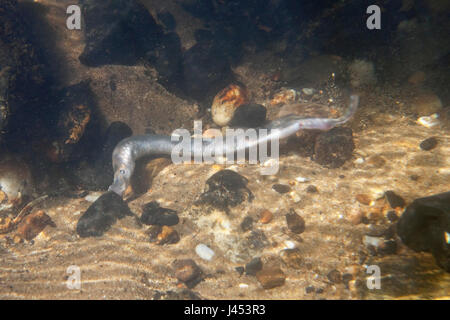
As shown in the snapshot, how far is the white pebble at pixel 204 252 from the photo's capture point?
3510 mm

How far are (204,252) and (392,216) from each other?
10.3 ft

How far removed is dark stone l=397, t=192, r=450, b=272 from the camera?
2494 mm

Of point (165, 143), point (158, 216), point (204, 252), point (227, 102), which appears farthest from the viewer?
point (227, 102)

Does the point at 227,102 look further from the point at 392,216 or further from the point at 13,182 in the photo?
the point at 13,182

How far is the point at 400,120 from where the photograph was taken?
4996 mm

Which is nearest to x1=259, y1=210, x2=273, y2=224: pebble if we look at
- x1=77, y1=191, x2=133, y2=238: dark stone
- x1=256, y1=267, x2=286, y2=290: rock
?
x1=256, y1=267, x2=286, y2=290: rock

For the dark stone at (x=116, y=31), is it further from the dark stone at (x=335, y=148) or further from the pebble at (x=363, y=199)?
the pebble at (x=363, y=199)

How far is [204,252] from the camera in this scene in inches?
140

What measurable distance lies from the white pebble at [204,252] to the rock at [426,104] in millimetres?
5774

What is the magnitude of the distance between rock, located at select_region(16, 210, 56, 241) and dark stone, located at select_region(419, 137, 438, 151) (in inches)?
318

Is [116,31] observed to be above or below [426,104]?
above

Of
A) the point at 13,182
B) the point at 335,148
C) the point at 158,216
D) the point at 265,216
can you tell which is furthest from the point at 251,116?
the point at 13,182

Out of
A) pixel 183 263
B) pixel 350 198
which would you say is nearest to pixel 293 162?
pixel 350 198

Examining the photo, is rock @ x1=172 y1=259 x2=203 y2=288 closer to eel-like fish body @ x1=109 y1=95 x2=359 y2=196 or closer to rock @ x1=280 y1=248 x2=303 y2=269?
rock @ x1=280 y1=248 x2=303 y2=269
